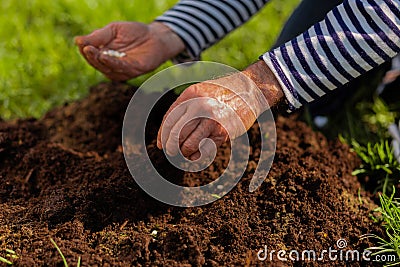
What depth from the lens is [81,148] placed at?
2383 millimetres

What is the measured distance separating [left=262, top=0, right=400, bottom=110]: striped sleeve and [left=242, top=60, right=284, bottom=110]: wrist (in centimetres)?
2

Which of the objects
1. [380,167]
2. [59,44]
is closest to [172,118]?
[380,167]

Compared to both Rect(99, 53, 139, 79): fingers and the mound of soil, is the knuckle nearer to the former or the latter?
the mound of soil

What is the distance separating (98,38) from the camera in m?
2.37

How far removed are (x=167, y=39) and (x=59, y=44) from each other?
3.85 ft

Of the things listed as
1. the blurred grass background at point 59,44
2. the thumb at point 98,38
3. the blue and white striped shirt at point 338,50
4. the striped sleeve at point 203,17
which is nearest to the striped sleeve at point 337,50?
the blue and white striped shirt at point 338,50

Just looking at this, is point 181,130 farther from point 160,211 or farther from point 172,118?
point 160,211

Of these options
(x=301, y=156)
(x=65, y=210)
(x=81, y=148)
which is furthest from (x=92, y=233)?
(x=301, y=156)

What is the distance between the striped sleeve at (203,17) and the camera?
247 cm

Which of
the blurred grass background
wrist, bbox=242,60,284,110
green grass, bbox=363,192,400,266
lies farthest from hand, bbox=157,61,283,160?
the blurred grass background

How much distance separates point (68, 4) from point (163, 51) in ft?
4.76

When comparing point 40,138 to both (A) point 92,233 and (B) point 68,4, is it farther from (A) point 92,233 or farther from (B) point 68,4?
(B) point 68,4

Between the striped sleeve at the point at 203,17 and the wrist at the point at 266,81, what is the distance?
0.74 m

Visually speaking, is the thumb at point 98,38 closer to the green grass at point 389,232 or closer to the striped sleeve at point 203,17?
the striped sleeve at point 203,17
